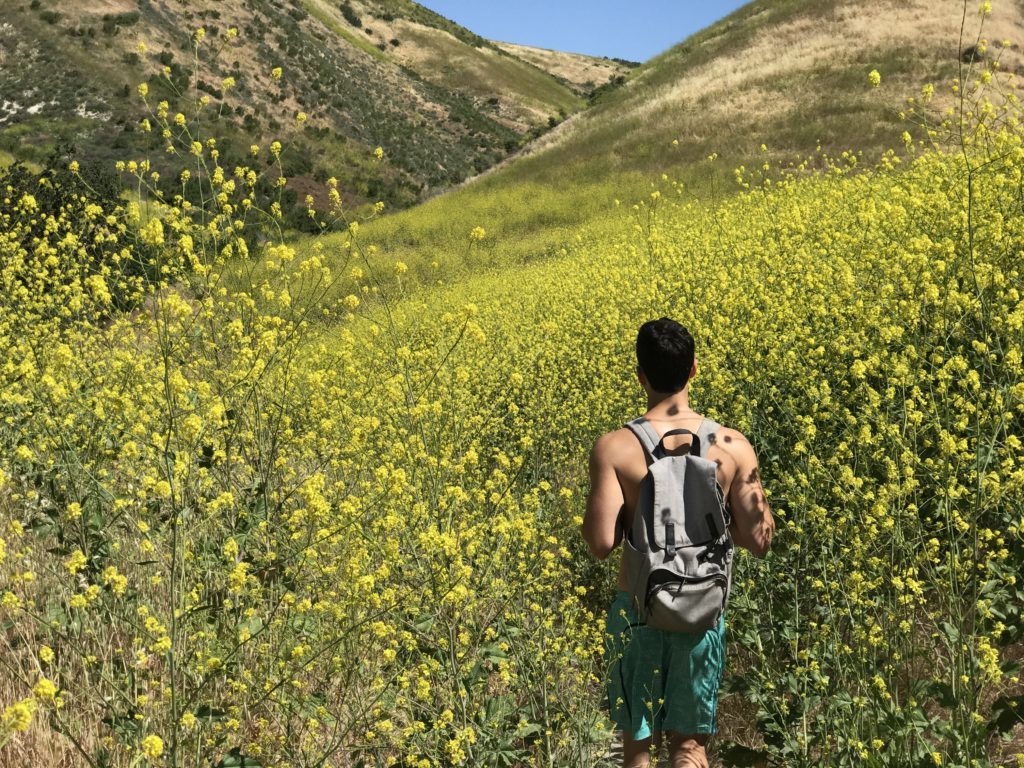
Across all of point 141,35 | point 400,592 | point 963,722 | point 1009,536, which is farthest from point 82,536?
point 141,35

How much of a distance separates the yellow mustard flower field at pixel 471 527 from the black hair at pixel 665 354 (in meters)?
0.84

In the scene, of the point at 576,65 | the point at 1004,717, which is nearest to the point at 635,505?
the point at 1004,717

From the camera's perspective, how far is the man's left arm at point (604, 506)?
2.58 meters

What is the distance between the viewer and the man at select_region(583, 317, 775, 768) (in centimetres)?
259

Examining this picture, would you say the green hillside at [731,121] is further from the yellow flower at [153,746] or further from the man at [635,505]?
the yellow flower at [153,746]

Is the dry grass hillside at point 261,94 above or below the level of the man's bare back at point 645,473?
above

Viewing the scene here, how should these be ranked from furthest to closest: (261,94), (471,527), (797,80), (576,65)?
1. (576,65)
2. (261,94)
3. (797,80)
4. (471,527)

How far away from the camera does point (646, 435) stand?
8.45 ft

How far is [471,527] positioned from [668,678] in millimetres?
1507

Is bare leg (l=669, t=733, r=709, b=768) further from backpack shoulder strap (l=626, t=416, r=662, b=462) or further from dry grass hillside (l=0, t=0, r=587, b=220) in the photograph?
dry grass hillside (l=0, t=0, r=587, b=220)

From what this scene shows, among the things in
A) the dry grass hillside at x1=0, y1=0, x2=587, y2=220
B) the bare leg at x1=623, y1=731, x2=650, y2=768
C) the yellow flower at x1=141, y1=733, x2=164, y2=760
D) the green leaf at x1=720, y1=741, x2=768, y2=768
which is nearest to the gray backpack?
the bare leg at x1=623, y1=731, x2=650, y2=768

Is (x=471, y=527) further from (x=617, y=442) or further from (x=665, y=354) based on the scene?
(x=665, y=354)

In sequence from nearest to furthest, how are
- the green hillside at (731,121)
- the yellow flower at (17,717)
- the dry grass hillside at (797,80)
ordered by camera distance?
the yellow flower at (17,717) < the green hillside at (731,121) < the dry grass hillside at (797,80)

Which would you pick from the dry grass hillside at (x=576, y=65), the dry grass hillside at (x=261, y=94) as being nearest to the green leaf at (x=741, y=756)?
the dry grass hillside at (x=261, y=94)
